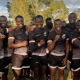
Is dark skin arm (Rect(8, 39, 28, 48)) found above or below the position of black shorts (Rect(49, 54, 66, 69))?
above

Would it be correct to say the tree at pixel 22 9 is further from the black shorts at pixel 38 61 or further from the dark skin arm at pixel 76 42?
the dark skin arm at pixel 76 42

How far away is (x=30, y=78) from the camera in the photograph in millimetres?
5363

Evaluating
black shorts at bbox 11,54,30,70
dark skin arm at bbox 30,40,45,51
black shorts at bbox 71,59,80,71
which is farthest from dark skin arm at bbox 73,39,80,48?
black shorts at bbox 11,54,30,70

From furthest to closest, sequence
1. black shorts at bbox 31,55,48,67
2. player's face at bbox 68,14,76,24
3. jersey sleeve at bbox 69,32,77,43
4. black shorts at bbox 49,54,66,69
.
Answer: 1. player's face at bbox 68,14,76,24
2. black shorts at bbox 49,54,66,69
3. black shorts at bbox 31,55,48,67
4. jersey sleeve at bbox 69,32,77,43

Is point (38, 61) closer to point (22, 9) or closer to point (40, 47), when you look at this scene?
point (40, 47)

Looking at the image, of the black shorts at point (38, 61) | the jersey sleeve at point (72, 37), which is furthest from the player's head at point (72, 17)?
the black shorts at point (38, 61)

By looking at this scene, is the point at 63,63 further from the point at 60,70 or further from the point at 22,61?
the point at 22,61

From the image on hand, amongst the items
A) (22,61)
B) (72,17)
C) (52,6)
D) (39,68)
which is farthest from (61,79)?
(52,6)

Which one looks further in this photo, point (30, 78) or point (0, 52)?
point (30, 78)

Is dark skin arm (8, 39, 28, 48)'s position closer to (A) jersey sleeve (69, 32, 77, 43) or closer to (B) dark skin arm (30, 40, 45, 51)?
(B) dark skin arm (30, 40, 45, 51)

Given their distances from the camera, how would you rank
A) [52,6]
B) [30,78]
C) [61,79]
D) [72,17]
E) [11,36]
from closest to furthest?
[11,36] → [61,79] → [72,17] → [30,78] → [52,6]

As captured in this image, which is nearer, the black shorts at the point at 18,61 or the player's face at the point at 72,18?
the black shorts at the point at 18,61

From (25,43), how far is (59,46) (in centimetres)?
113

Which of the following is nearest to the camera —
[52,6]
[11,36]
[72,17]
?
[11,36]
